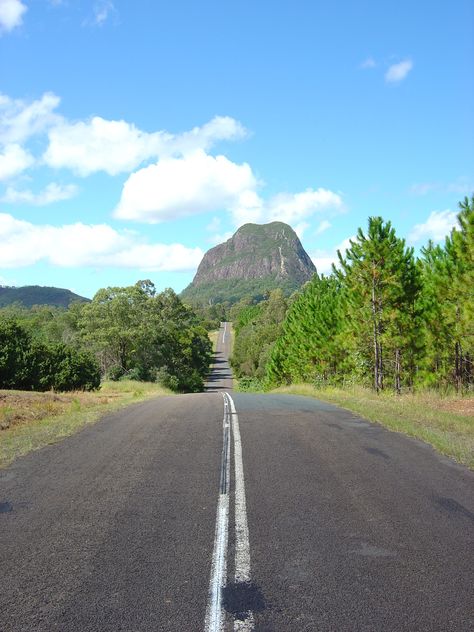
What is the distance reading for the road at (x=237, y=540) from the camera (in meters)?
3.86

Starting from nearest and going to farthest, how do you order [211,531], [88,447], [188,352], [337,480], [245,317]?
1. [211,531]
2. [337,480]
3. [88,447]
4. [188,352]
5. [245,317]

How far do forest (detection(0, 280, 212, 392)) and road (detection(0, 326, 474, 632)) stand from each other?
29845 millimetres

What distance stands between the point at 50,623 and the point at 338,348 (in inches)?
1371

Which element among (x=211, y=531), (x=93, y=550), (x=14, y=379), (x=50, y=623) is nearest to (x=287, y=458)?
(x=211, y=531)

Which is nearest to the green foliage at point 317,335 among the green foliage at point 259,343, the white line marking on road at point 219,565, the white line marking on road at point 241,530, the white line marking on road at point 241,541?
the white line marking on road at point 241,530

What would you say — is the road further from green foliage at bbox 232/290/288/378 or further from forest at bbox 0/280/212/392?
green foliage at bbox 232/290/288/378

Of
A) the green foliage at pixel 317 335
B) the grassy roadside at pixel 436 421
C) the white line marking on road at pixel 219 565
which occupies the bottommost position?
the white line marking on road at pixel 219 565

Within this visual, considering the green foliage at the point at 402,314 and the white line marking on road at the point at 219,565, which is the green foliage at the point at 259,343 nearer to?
the green foliage at the point at 402,314

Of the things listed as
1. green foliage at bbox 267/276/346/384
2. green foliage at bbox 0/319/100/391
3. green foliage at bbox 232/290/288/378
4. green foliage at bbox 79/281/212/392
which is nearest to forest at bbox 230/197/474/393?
green foliage at bbox 267/276/346/384

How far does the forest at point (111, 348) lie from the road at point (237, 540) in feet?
97.9

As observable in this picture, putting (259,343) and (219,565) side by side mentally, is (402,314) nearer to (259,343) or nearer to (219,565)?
(219,565)

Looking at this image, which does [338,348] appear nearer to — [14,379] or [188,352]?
[14,379]

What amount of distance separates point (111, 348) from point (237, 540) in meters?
56.5

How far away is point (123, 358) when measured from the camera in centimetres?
6088
